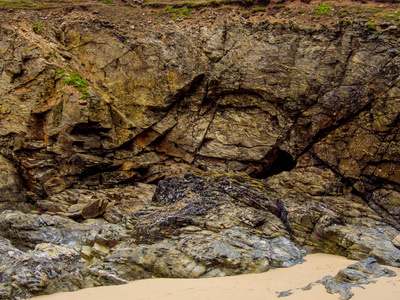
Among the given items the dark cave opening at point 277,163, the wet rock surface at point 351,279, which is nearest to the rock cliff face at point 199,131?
the dark cave opening at point 277,163

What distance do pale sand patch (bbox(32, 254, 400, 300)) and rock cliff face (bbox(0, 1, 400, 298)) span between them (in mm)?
3634

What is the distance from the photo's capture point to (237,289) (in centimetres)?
909

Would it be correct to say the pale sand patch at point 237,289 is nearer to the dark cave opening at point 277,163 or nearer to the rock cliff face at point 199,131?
the rock cliff face at point 199,131

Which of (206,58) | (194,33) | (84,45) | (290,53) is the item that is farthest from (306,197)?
(84,45)

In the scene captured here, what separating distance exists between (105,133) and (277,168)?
43.6 feet

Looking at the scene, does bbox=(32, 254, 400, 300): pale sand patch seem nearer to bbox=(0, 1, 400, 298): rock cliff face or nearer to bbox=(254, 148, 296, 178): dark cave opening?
bbox=(0, 1, 400, 298): rock cliff face

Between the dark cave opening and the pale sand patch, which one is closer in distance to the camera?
the pale sand patch

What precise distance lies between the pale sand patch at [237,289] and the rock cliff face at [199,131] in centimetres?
363

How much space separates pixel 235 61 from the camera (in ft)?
74.4

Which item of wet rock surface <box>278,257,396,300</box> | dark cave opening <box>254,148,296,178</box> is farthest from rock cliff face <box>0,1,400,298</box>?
wet rock surface <box>278,257,396,300</box>

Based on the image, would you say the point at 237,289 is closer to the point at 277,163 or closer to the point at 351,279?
the point at 351,279

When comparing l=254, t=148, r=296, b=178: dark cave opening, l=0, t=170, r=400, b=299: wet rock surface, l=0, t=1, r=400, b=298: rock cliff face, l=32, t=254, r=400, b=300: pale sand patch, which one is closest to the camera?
l=32, t=254, r=400, b=300: pale sand patch

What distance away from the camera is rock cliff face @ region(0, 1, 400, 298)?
1566 centimetres

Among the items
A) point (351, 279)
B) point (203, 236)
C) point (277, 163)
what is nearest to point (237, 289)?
point (351, 279)
